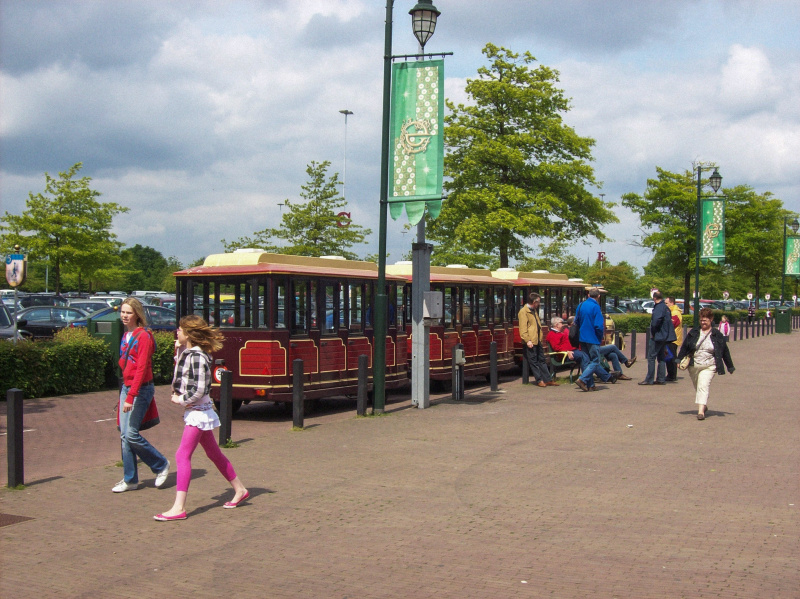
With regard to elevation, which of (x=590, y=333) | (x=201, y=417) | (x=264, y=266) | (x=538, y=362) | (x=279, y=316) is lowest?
(x=538, y=362)

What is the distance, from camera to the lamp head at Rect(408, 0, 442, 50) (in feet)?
42.7

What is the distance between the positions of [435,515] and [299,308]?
655cm

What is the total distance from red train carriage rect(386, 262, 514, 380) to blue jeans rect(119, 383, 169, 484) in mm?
8611

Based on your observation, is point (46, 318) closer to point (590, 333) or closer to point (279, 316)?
point (279, 316)

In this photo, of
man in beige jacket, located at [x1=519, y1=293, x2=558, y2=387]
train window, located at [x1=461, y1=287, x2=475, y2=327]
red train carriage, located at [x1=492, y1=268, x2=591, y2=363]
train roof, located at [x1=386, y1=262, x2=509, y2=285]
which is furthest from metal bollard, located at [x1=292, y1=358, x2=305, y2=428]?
red train carriage, located at [x1=492, y1=268, x2=591, y2=363]

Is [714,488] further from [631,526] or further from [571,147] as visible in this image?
[571,147]

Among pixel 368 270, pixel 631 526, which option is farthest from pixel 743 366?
pixel 631 526

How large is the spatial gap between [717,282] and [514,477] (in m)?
71.0

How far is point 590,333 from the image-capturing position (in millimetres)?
15828

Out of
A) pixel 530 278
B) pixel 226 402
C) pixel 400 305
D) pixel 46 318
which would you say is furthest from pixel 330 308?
pixel 46 318

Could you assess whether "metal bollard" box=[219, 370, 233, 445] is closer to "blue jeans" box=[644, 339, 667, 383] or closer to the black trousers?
the black trousers

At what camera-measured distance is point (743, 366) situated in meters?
22.2

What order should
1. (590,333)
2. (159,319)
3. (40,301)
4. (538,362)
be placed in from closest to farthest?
(590,333), (538,362), (159,319), (40,301)

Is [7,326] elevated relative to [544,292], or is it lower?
lower
